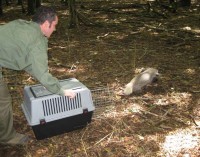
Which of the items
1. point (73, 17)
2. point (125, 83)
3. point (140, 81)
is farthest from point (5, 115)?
point (73, 17)

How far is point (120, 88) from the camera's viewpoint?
18.1ft

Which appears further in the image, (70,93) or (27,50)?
(70,93)

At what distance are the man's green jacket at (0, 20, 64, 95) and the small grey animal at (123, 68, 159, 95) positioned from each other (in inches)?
76.5

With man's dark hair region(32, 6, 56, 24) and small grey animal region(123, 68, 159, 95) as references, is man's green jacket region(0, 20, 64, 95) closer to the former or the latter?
man's dark hair region(32, 6, 56, 24)

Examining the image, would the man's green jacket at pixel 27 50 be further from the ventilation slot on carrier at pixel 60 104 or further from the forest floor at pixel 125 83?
the forest floor at pixel 125 83

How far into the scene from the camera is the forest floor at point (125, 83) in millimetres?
3893

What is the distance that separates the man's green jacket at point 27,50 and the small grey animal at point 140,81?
194cm

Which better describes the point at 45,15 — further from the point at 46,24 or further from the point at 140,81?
the point at 140,81

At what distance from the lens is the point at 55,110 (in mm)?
3826

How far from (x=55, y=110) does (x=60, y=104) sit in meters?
0.09

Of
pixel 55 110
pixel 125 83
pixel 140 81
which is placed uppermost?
pixel 55 110

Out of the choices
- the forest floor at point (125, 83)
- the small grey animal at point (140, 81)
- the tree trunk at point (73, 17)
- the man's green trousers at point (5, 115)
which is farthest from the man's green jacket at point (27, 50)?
the tree trunk at point (73, 17)

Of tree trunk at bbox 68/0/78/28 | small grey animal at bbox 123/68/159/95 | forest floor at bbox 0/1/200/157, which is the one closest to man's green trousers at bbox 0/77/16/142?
forest floor at bbox 0/1/200/157

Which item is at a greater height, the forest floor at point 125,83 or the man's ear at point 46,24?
the man's ear at point 46,24
